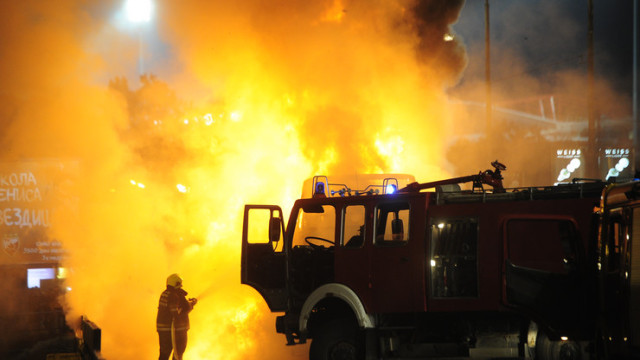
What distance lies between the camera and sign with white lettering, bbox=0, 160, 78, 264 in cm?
1773

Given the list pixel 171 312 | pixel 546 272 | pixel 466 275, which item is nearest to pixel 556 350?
pixel 546 272

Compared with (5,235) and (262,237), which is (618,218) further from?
(5,235)

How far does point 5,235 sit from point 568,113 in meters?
25.7

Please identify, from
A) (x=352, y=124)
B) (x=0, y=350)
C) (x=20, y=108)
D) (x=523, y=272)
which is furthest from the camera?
(x=352, y=124)

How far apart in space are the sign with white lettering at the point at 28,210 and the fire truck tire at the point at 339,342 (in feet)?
34.8

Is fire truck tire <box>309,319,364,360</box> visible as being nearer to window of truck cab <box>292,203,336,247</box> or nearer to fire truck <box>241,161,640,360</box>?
fire truck <box>241,161,640,360</box>

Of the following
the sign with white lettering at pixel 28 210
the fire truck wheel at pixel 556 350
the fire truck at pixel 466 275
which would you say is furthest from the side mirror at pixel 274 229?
the sign with white lettering at pixel 28 210

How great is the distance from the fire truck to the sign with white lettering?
10.3 m

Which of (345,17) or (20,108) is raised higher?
(345,17)

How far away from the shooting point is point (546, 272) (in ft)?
23.0

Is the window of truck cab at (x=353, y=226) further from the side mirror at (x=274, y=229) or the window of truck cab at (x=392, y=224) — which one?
the side mirror at (x=274, y=229)

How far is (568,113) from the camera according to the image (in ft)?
112

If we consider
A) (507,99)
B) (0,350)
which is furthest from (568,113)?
(0,350)

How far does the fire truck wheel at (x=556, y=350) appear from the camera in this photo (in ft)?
23.7
